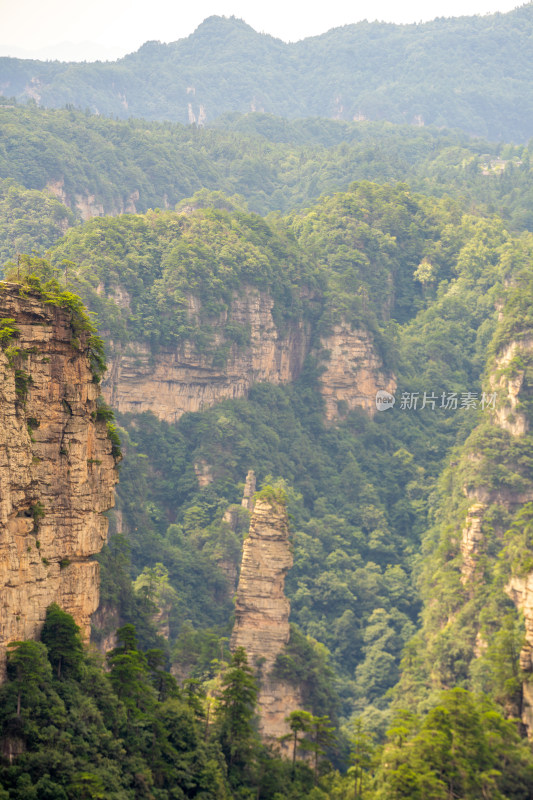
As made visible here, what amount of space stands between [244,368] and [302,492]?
771 centimetres

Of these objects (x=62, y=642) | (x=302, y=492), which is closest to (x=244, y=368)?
(x=302, y=492)

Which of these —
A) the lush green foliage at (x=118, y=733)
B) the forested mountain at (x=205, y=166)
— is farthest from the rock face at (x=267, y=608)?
the forested mountain at (x=205, y=166)

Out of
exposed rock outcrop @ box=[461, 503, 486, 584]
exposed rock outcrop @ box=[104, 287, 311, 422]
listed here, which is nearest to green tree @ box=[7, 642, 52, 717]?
exposed rock outcrop @ box=[461, 503, 486, 584]

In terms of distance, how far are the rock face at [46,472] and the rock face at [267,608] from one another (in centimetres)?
1563

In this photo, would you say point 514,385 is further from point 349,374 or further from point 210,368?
point 210,368

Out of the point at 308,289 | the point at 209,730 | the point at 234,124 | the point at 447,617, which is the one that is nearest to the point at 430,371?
the point at 308,289

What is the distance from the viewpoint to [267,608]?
2319 inches

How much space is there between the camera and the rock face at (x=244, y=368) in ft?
265

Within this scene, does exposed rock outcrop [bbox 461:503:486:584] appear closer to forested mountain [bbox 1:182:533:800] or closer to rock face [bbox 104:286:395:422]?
forested mountain [bbox 1:182:533:800]

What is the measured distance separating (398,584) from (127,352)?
1856 centimetres

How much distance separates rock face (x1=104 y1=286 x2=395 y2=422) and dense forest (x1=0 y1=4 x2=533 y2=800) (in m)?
0.36

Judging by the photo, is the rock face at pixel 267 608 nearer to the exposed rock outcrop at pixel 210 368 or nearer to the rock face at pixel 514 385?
the exposed rock outcrop at pixel 210 368

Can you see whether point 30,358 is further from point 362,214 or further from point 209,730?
point 362,214

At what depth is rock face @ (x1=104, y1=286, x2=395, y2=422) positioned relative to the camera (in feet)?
265
